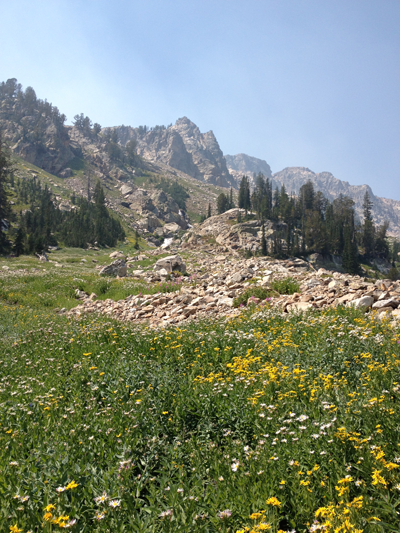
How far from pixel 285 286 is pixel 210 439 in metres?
9.92

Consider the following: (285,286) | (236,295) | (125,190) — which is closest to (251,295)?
(236,295)

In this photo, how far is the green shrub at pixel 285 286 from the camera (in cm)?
1285

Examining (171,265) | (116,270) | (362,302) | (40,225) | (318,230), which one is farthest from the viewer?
(318,230)

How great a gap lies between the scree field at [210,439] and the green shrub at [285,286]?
18.8 feet

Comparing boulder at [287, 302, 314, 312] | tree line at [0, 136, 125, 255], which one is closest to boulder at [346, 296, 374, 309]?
boulder at [287, 302, 314, 312]

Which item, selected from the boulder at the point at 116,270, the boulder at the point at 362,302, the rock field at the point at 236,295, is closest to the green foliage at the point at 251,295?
the rock field at the point at 236,295

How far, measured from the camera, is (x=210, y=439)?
4043mm

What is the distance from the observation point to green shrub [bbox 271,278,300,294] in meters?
12.9

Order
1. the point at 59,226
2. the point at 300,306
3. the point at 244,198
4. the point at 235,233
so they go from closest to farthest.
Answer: the point at 300,306 → the point at 59,226 → the point at 235,233 → the point at 244,198

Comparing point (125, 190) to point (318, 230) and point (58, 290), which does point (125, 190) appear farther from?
point (58, 290)

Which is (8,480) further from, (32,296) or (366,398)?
(32,296)

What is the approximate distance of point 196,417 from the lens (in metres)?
4.46

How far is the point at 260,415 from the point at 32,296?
710 inches

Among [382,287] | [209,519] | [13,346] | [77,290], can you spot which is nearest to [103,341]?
[13,346]
